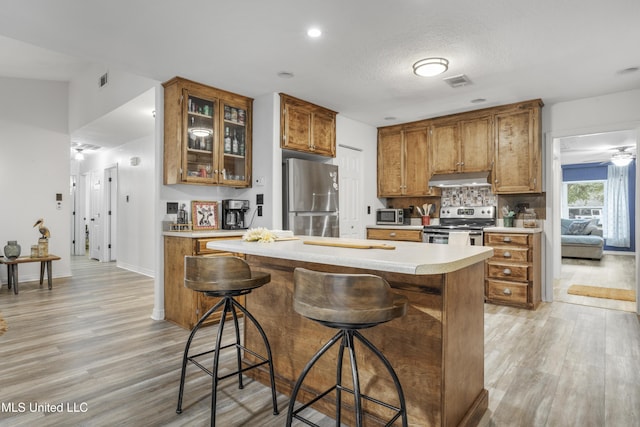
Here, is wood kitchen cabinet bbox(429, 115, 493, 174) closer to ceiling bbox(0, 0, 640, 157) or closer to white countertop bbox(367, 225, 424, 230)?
ceiling bbox(0, 0, 640, 157)

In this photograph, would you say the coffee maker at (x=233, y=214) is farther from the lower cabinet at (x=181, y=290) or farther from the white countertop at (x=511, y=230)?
the white countertop at (x=511, y=230)

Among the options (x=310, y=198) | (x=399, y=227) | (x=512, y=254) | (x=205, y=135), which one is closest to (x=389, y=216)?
(x=399, y=227)

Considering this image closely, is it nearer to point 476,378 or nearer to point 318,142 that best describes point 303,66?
point 318,142

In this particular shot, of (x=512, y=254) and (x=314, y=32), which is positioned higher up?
(x=314, y=32)

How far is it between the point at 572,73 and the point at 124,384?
4.61 meters

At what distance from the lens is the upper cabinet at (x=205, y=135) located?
3697mm

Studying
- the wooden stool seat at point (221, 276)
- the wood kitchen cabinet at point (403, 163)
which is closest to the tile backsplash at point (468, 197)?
the wood kitchen cabinet at point (403, 163)

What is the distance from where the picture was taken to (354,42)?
2.90 meters

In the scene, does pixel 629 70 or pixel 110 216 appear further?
pixel 110 216

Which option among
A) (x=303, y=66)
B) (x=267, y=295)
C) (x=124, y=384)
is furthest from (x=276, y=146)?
(x=124, y=384)

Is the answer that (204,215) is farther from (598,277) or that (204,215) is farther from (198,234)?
(598,277)

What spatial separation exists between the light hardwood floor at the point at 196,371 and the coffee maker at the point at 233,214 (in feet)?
4.18

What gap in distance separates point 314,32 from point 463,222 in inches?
141

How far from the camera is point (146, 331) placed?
3.38 meters
